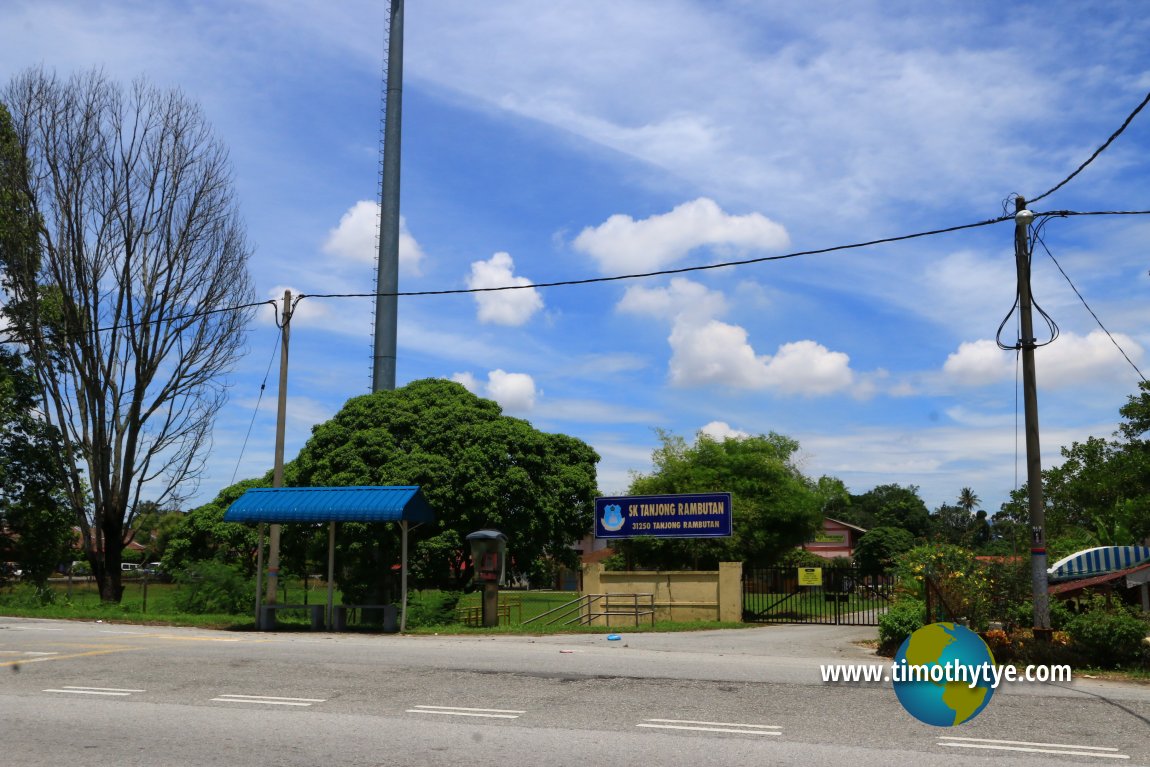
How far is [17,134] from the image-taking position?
33.7 metres

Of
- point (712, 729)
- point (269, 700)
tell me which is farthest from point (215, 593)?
point (712, 729)

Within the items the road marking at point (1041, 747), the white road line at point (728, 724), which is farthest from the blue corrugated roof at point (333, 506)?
the road marking at point (1041, 747)

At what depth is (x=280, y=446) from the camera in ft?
81.7

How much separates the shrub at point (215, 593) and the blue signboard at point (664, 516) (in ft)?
34.6

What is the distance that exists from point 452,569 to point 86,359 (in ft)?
49.8

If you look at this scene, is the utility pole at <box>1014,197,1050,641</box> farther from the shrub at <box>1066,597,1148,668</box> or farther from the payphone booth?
the payphone booth

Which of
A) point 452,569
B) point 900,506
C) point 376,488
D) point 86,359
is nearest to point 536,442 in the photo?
point 452,569

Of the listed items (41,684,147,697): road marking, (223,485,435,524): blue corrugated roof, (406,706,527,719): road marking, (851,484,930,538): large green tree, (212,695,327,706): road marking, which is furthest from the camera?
(851,484,930,538): large green tree

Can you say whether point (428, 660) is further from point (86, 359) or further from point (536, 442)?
point (86, 359)

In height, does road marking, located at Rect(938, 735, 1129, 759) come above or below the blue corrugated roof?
below

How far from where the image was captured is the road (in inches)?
337

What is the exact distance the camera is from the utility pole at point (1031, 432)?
15492mm

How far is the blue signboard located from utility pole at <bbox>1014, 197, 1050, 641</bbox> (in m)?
11.3

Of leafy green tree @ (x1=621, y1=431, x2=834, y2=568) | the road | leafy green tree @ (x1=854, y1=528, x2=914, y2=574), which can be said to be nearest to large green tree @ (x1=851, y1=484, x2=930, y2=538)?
leafy green tree @ (x1=854, y1=528, x2=914, y2=574)
